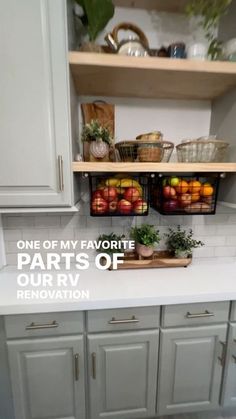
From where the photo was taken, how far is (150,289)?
103 cm

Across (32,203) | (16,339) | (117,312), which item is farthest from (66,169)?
(16,339)

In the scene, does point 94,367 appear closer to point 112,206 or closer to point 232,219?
point 112,206

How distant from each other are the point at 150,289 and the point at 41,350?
2.01 ft

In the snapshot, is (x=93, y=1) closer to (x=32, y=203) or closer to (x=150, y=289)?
(x=32, y=203)

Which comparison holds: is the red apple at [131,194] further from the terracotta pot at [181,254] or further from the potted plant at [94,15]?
the potted plant at [94,15]

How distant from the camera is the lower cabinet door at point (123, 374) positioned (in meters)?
1.00

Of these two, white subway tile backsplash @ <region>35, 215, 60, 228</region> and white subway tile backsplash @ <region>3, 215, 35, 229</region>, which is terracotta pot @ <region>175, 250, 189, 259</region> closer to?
white subway tile backsplash @ <region>35, 215, 60, 228</region>

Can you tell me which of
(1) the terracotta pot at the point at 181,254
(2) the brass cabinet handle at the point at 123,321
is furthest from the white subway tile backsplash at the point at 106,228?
(2) the brass cabinet handle at the point at 123,321

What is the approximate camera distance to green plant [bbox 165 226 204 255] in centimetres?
129

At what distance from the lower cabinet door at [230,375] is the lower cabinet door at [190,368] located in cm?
3

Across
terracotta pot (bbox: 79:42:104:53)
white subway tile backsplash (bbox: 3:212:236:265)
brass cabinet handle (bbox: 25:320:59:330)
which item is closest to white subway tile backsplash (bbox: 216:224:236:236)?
white subway tile backsplash (bbox: 3:212:236:265)

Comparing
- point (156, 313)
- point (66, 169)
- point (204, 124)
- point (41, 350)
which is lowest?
point (41, 350)

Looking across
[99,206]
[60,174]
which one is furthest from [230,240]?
[60,174]

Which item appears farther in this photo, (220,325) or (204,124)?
(204,124)
